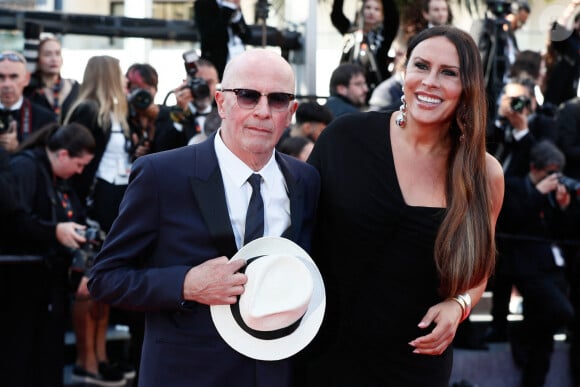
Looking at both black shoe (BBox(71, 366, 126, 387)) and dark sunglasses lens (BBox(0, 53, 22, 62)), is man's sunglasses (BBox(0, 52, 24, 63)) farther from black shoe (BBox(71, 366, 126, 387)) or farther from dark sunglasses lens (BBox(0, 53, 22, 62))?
black shoe (BBox(71, 366, 126, 387))

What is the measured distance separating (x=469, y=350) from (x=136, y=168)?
4813mm

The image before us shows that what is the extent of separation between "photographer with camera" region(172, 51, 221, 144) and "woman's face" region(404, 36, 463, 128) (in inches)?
134

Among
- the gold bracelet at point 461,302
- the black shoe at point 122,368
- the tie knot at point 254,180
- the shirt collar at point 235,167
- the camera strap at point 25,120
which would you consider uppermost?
the shirt collar at point 235,167

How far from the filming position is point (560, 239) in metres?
7.65

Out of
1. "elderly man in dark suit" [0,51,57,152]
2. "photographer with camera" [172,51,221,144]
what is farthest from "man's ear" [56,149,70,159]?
"photographer with camera" [172,51,221,144]

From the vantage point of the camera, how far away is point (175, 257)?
10.8ft

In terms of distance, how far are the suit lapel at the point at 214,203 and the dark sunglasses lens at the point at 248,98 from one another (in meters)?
0.21

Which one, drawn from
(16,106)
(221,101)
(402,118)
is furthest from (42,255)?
(221,101)

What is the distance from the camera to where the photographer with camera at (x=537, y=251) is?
7.38 metres

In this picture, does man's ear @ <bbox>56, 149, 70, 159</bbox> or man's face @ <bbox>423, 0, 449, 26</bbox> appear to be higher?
man's face @ <bbox>423, 0, 449, 26</bbox>

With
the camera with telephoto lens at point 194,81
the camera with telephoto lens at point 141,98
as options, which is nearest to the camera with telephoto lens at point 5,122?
the camera with telephoto lens at point 141,98

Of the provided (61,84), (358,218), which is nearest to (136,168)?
(358,218)

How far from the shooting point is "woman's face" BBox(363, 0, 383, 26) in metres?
8.58

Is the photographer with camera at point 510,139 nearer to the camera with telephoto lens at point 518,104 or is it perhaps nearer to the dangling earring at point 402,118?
the camera with telephoto lens at point 518,104
